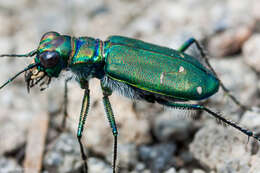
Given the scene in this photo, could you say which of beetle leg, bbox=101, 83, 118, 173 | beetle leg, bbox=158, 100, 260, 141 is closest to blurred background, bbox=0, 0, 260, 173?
beetle leg, bbox=158, 100, 260, 141

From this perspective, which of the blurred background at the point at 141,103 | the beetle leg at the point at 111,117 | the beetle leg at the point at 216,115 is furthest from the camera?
the blurred background at the point at 141,103

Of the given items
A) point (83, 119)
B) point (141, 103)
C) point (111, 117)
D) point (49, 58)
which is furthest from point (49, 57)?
point (141, 103)

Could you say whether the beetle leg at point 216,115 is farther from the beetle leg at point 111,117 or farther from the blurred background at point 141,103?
the beetle leg at point 111,117

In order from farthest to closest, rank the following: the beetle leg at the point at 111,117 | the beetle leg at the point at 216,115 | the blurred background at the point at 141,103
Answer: the blurred background at the point at 141,103 < the beetle leg at the point at 111,117 < the beetle leg at the point at 216,115

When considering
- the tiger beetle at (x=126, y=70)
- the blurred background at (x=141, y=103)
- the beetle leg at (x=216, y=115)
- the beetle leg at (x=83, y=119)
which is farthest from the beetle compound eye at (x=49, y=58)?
the beetle leg at (x=216, y=115)

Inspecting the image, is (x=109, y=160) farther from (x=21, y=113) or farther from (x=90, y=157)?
(x=21, y=113)

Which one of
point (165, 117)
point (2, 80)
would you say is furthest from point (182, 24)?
point (2, 80)

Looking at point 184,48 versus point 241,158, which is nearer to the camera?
point 241,158

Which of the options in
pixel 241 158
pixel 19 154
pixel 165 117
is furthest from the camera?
pixel 165 117
